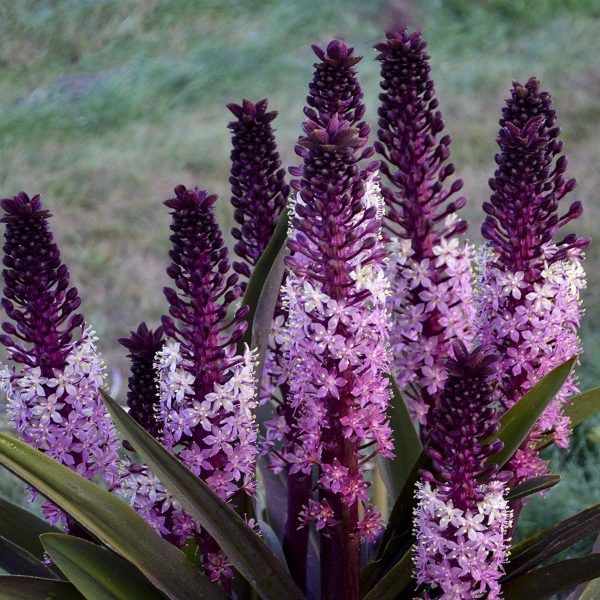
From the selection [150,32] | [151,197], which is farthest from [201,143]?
[150,32]

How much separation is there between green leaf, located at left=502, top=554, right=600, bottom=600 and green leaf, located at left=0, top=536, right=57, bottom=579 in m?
0.95

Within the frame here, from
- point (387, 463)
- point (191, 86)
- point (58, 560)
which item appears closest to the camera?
point (58, 560)

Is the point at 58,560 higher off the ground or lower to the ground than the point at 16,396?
lower

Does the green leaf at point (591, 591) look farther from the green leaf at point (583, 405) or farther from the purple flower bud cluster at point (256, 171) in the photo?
the purple flower bud cluster at point (256, 171)

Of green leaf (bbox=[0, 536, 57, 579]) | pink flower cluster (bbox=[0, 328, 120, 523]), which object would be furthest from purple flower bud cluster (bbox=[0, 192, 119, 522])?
green leaf (bbox=[0, 536, 57, 579])

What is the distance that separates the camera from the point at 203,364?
5.58ft

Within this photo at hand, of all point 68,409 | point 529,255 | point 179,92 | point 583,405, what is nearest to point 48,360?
point 68,409

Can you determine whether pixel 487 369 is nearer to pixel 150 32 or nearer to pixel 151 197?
pixel 151 197

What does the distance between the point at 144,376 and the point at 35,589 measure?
1.47 ft

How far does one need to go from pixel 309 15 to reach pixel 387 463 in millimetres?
7811

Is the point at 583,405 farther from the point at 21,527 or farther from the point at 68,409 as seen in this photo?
the point at 21,527

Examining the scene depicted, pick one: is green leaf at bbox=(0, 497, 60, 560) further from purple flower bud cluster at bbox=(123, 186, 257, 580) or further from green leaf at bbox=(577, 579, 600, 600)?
green leaf at bbox=(577, 579, 600, 600)

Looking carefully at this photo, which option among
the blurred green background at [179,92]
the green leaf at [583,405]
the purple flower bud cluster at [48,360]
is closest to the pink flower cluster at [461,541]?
the green leaf at [583,405]

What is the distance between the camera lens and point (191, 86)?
27.6 feet
